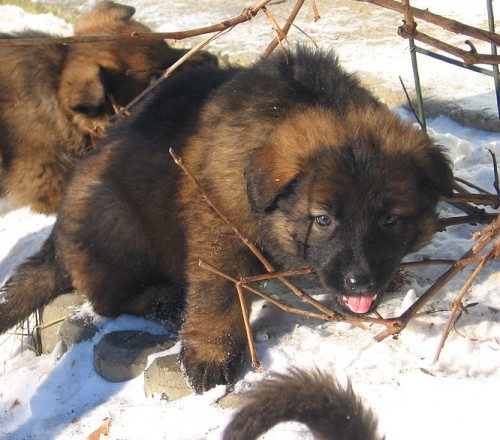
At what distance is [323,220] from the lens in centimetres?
289

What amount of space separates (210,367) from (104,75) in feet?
8.23

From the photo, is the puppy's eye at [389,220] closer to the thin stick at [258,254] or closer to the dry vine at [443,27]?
the thin stick at [258,254]

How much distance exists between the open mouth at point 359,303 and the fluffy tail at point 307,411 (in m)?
0.94

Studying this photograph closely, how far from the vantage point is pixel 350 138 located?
2918 millimetres

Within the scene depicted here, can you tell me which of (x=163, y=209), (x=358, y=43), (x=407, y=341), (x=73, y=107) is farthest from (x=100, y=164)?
(x=358, y=43)

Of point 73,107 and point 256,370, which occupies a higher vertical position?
point 73,107

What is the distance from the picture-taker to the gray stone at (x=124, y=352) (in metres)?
3.44

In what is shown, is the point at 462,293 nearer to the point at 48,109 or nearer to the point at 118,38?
the point at 118,38

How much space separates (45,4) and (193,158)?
6996 mm

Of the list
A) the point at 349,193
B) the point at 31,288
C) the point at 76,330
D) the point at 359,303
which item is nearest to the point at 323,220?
the point at 349,193

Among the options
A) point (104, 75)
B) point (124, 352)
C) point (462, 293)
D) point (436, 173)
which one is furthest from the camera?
point (104, 75)

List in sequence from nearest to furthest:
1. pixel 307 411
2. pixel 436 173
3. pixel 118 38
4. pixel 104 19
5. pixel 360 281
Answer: pixel 307 411 → pixel 118 38 → pixel 360 281 → pixel 436 173 → pixel 104 19

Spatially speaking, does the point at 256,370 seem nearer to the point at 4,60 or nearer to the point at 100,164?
the point at 100,164

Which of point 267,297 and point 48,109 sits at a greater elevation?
point 48,109
